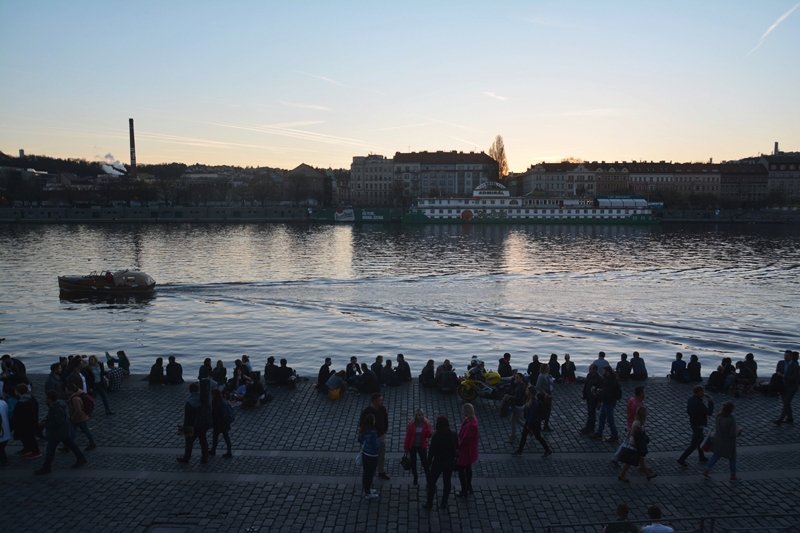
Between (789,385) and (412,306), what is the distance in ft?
77.6

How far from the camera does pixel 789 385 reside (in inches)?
500

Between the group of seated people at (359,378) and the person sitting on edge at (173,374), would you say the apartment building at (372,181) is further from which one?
the group of seated people at (359,378)

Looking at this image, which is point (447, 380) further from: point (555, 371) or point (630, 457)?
point (630, 457)

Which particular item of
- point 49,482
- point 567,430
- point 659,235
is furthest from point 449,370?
point 659,235

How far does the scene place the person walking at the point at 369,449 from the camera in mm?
9727

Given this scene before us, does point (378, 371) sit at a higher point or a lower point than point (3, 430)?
lower

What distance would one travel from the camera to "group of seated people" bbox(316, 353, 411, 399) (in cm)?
1533

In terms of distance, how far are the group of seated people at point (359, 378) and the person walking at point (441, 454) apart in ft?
19.6

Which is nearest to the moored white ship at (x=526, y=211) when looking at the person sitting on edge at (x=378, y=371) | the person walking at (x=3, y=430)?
the person sitting on edge at (x=378, y=371)

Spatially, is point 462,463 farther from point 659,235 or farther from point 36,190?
point 36,190

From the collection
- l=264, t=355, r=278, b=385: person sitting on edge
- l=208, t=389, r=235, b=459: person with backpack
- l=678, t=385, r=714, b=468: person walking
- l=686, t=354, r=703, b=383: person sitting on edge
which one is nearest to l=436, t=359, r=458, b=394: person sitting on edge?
l=264, t=355, r=278, b=385: person sitting on edge

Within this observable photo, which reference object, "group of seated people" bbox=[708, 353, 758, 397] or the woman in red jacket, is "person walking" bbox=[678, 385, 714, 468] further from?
"group of seated people" bbox=[708, 353, 758, 397]

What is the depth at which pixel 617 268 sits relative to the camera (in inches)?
2128

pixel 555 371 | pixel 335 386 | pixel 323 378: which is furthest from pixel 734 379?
pixel 323 378
